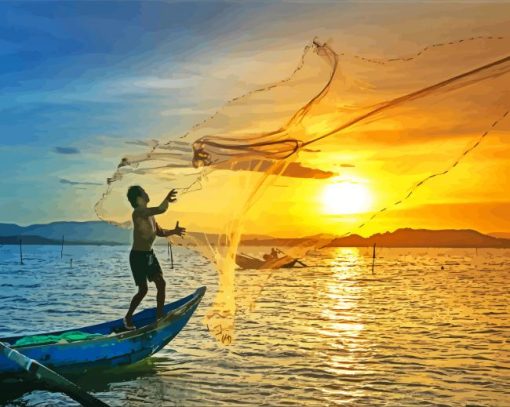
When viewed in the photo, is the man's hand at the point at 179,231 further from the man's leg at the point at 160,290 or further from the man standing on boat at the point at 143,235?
the man's leg at the point at 160,290

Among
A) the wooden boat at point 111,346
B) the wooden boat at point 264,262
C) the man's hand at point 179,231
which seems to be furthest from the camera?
the wooden boat at point 111,346

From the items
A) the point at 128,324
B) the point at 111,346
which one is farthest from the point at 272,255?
the point at 128,324

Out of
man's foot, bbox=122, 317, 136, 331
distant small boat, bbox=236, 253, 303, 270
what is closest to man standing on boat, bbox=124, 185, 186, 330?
man's foot, bbox=122, 317, 136, 331

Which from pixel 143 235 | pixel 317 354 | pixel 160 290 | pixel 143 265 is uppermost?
pixel 143 235

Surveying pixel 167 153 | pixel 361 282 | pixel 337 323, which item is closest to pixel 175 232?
pixel 167 153

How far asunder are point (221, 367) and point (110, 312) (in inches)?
681

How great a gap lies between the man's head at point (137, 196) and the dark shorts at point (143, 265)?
82 centimetres

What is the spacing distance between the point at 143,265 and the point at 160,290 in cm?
74

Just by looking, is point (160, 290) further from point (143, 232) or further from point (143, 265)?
point (143, 232)

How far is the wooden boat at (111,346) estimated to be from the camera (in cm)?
1152

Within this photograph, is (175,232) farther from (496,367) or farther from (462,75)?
(496,367)

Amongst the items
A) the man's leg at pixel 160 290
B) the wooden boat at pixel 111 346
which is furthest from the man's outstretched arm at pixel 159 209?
the wooden boat at pixel 111 346

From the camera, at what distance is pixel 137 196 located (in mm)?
11617

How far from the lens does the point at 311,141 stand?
34.5 feet
